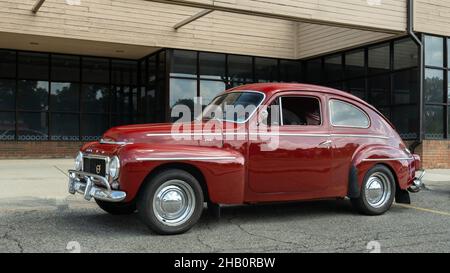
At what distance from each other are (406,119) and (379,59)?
2.24 metres

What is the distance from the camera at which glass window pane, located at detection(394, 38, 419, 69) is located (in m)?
15.1

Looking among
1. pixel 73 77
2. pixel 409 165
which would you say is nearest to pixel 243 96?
pixel 409 165

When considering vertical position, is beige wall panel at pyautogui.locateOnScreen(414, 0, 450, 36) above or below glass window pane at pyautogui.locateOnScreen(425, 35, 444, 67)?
above

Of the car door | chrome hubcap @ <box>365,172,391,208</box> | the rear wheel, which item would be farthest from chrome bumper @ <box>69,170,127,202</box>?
chrome hubcap @ <box>365,172,391,208</box>

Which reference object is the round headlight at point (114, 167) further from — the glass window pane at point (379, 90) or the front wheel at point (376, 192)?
the glass window pane at point (379, 90)

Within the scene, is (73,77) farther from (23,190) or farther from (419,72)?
(419,72)

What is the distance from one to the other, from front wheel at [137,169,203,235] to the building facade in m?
7.05

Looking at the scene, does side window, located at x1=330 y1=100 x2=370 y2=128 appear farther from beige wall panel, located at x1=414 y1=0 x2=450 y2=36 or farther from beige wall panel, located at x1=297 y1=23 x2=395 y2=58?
beige wall panel, located at x1=297 y1=23 x2=395 y2=58

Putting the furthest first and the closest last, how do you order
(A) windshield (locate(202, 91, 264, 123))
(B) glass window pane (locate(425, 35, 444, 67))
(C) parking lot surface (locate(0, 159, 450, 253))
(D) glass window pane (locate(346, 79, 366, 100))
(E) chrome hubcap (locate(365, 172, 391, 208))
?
(D) glass window pane (locate(346, 79, 366, 100)) < (B) glass window pane (locate(425, 35, 444, 67)) < (E) chrome hubcap (locate(365, 172, 391, 208)) < (A) windshield (locate(202, 91, 264, 123)) < (C) parking lot surface (locate(0, 159, 450, 253))

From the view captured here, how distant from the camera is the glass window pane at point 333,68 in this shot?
59.2 feet

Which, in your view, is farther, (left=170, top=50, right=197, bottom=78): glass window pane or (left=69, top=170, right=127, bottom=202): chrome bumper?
(left=170, top=50, right=197, bottom=78): glass window pane

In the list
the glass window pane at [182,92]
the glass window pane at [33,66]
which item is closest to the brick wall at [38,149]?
the glass window pane at [33,66]

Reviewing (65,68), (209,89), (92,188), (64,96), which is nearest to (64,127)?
(64,96)

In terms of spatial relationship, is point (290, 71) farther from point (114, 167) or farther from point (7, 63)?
point (114, 167)
